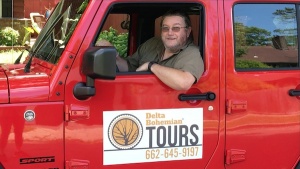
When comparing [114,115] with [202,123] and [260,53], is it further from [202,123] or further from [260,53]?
[260,53]

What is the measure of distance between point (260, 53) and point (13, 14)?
14084 mm

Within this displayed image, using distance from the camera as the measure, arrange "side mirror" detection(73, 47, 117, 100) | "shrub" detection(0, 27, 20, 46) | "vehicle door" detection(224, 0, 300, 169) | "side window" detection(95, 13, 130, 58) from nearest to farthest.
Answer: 1. "side mirror" detection(73, 47, 117, 100)
2. "vehicle door" detection(224, 0, 300, 169)
3. "side window" detection(95, 13, 130, 58)
4. "shrub" detection(0, 27, 20, 46)

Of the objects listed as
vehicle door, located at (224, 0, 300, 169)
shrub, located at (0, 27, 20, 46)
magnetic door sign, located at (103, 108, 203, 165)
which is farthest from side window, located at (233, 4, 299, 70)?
shrub, located at (0, 27, 20, 46)

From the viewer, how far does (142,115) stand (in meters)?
2.89

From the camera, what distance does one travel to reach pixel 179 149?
2.99 m

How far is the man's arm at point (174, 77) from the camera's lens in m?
2.89

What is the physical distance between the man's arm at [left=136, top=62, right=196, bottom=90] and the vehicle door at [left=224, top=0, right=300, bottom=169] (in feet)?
1.00

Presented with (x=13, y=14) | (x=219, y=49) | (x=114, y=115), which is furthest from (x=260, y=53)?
(x=13, y=14)

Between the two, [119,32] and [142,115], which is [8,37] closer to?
[119,32]

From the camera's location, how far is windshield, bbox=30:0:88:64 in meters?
2.96

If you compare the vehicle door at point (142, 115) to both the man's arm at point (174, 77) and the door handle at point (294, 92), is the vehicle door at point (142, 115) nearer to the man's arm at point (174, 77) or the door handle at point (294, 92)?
the man's arm at point (174, 77)

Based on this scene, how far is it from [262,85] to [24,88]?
1.54 metres

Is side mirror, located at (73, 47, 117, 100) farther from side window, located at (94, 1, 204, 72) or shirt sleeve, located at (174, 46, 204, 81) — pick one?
side window, located at (94, 1, 204, 72)

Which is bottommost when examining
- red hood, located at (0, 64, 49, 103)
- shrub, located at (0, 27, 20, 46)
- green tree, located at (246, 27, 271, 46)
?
red hood, located at (0, 64, 49, 103)
